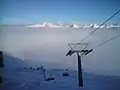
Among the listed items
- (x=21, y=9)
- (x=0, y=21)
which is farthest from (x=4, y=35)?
(x=21, y=9)

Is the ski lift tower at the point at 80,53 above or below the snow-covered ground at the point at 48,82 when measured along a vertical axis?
above

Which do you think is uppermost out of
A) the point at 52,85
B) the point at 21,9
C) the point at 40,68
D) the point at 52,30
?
the point at 21,9

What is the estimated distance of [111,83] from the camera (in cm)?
324

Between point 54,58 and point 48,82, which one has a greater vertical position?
point 54,58

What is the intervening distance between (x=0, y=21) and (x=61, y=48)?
0.86m

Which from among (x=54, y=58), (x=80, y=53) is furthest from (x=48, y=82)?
(x=80, y=53)

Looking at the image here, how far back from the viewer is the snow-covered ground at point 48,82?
125 inches

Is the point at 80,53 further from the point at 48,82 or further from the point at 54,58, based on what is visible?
the point at 48,82

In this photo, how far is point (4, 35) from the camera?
323 centimetres

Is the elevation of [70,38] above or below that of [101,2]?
below

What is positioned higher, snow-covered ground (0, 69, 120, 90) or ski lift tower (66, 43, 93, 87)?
ski lift tower (66, 43, 93, 87)

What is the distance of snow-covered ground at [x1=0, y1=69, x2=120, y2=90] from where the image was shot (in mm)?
3168

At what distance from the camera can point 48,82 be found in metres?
3.22

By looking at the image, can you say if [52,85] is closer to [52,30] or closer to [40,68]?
[40,68]
